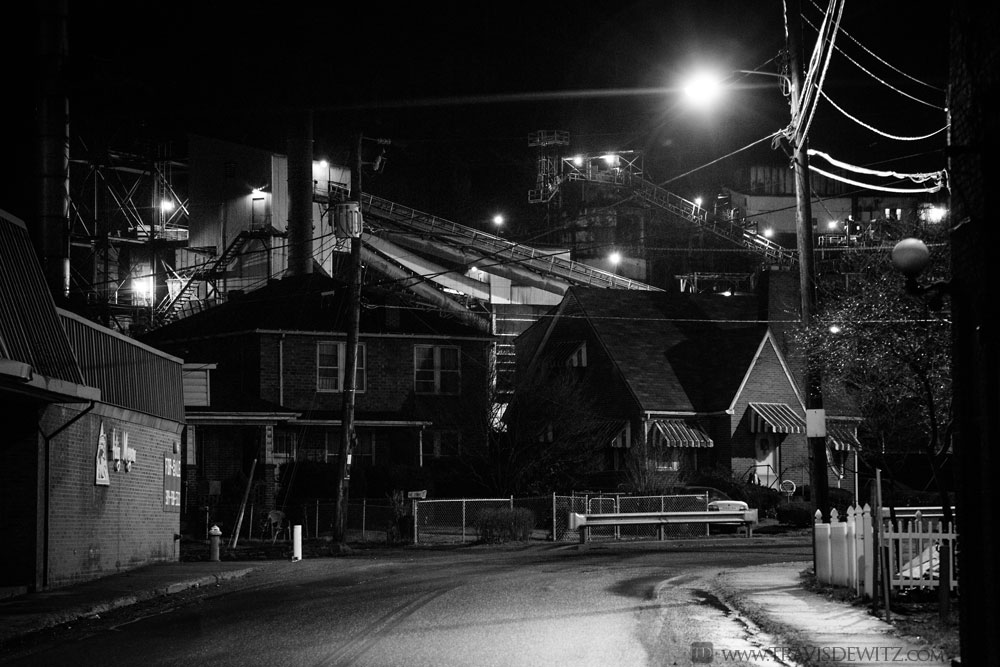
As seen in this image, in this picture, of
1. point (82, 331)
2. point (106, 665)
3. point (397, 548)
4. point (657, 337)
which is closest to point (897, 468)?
Result: point (657, 337)

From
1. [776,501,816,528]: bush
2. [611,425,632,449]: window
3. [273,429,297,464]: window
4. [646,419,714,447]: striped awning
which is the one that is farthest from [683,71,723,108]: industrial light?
[273,429,297,464]: window

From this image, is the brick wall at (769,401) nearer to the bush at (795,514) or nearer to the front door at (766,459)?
the front door at (766,459)

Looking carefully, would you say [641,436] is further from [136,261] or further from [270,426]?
[136,261]

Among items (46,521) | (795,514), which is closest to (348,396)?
(46,521)

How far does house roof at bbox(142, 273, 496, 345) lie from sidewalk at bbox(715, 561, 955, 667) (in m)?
28.8

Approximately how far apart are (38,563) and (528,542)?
17247 mm

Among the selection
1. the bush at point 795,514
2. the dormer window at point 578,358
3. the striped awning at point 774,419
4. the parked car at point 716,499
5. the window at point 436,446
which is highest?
the dormer window at point 578,358

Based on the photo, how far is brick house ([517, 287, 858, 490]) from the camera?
4544 centimetres

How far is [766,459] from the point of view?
153 ft

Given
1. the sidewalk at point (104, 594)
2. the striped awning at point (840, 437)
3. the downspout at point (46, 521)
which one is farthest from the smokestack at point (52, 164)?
the striped awning at point (840, 437)

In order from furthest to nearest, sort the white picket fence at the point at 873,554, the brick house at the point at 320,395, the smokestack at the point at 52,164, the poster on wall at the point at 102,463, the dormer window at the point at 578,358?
the dormer window at the point at 578,358 → the brick house at the point at 320,395 → the smokestack at the point at 52,164 → the poster on wall at the point at 102,463 → the white picket fence at the point at 873,554

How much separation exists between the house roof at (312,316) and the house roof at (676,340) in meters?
5.79

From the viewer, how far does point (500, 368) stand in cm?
6131

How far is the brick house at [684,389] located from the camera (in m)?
45.4
